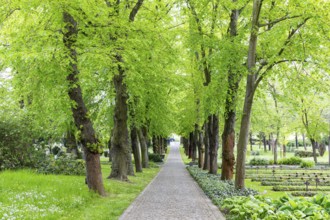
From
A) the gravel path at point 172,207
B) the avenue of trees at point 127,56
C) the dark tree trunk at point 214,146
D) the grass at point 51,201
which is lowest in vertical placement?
the gravel path at point 172,207

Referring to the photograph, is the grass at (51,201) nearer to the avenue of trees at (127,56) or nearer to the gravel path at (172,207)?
the gravel path at (172,207)

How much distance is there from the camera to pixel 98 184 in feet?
44.5

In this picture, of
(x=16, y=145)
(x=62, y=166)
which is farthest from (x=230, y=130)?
(x=16, y=145)

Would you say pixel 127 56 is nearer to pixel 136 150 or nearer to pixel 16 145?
pixel 16 145

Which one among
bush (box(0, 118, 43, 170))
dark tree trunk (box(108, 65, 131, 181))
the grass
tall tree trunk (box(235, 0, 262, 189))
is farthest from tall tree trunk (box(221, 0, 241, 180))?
bush (box(0, 118, 43, 170))

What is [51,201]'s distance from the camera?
1059cm

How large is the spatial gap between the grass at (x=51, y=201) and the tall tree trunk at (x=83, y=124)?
54 cm

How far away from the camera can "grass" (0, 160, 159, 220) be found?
29.5 feet

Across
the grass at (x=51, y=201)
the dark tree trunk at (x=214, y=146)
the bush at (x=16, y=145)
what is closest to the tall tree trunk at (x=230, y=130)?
the dark tree trunk at (x=214, y=146)

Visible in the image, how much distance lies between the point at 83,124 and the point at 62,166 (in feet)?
26.0

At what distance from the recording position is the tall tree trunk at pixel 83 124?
12.8 meters

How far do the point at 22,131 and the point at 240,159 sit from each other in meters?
10.8

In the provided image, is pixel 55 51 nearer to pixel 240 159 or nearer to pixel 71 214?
pixel 71 214

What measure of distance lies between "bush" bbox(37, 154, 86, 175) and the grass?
5806 mm
